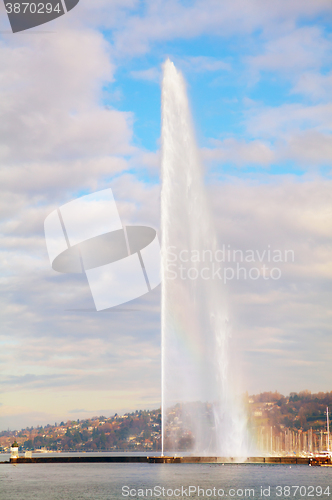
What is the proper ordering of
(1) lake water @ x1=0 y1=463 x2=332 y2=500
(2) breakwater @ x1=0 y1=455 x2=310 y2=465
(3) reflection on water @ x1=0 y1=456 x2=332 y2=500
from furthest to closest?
(2) breakwater @ x1=0 y1=455 x2=310 y2=465
(3) reflection on water @ x1=0 y1=456 x2=332 y2=500
(1) lake water @ x1=0 y1=463 x2=332 y2=500

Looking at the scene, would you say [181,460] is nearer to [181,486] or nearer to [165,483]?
[165,483]

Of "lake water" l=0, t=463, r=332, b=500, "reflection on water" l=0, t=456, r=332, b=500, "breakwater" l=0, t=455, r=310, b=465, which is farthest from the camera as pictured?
"breakwater" l=0, t=455, r=310, b=465

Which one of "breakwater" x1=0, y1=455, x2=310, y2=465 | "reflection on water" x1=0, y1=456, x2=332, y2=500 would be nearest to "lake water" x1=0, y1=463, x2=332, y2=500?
"reflection on water" x1=0, y1=456, x2=332, y2=500

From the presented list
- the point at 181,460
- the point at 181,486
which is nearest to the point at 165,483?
the point at 181,486

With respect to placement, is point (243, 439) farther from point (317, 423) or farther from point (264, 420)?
point (317, 423)

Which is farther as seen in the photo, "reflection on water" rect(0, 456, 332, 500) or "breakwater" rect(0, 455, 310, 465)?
"breakwater" rect(0, 455, 310, 465)

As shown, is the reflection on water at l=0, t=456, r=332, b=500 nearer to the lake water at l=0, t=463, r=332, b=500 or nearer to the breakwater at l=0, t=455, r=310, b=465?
the lake water at l=0, t=463, r=332, b=500

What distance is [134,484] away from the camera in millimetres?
52844

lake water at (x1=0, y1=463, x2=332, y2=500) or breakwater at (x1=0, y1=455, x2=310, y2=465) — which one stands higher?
lake water at (x1=0, y1=463, x2=332, y2=500)

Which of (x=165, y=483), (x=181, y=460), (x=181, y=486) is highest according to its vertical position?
(x=181, y=486)

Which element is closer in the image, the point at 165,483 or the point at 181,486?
the point at 181,486

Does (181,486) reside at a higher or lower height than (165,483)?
higher

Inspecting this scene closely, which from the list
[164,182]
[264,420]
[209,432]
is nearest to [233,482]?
[209,432]

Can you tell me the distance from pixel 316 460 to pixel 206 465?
83.5 ft
